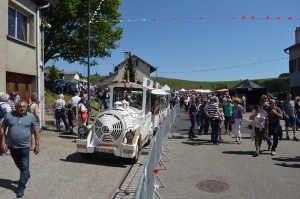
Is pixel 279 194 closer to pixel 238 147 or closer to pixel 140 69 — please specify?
pixel 238 147

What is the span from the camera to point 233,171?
22.8ft

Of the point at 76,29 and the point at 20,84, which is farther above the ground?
the point at 76,29

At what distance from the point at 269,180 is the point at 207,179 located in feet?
4.42

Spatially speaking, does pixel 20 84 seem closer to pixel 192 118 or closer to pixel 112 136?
pixel 112 136

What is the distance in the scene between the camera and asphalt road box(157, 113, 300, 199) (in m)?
5.51

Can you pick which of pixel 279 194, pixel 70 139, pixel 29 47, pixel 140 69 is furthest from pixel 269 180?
pixel 140 69

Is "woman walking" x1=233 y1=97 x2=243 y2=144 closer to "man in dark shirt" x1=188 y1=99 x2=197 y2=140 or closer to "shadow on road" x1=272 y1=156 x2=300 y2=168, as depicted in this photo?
"man in dark shirt" x1=188 y1=99 x2=197 y2=140

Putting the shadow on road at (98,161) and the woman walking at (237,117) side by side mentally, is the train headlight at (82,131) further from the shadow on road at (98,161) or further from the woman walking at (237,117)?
the woman walking at (237,117)

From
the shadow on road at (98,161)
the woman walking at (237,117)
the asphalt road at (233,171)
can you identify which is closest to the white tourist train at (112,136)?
the shadow on road at (98,161)

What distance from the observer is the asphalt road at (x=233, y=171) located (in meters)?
5.51

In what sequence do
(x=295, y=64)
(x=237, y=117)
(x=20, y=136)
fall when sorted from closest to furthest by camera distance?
(x=20, y=136), (x=237, y=117), (x=295, y=64)

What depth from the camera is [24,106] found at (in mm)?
5066

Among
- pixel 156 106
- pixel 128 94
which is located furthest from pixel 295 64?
pixel 128 94

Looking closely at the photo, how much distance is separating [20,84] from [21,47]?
Answer: 1528 millimetres
